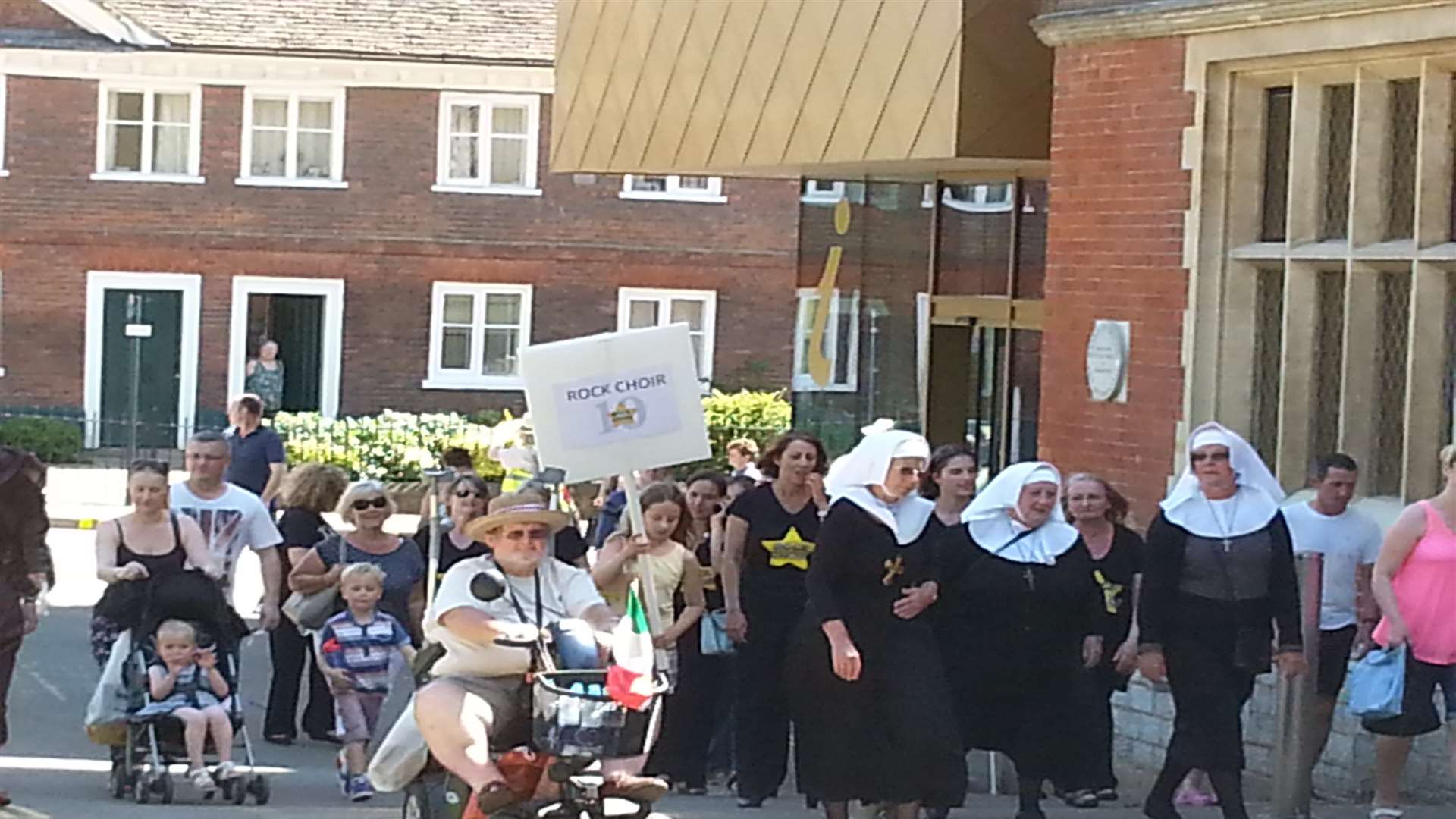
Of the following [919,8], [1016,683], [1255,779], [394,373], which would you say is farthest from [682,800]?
[394,373]

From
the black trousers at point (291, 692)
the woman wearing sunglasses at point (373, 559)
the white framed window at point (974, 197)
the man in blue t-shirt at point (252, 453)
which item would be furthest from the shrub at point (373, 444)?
the woman wearing sunglasses at point (373, 559)

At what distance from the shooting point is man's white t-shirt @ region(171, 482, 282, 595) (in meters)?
11.9

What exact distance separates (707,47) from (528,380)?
710 cm

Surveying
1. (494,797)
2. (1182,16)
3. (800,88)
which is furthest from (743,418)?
(494,797)

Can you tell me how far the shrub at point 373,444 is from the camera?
1289 inches

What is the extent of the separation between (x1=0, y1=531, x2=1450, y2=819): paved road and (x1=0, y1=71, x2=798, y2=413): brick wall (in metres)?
20.9

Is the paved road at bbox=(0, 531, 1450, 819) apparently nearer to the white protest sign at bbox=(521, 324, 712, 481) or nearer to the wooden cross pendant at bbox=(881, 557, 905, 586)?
the white protest sign at bbox=(521, 324, 712, 481)

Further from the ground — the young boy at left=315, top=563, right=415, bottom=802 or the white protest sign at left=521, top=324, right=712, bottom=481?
the white protest sign at left=521, top=324, right=712, bottom=481

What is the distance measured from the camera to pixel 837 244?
19094mm

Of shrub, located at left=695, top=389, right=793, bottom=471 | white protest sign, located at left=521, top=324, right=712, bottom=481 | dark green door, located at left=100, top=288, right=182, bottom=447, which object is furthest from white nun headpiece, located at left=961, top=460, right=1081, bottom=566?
dark green door, located at left=100, top=288, right=182, bottom=447

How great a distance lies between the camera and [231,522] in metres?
11.9

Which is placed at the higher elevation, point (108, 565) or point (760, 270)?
point (760, 270)

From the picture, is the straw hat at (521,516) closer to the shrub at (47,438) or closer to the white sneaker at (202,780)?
the white sneaker at (202,780)

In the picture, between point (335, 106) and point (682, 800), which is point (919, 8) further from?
point (335, 106)
